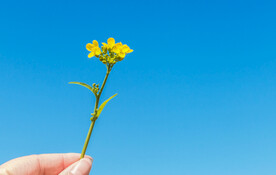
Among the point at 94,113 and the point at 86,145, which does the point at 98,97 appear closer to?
the point at 94,113

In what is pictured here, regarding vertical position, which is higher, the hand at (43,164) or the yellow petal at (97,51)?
the yellow petal at (97,51)

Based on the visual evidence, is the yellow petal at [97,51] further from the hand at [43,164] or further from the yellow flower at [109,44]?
the hand at [43,164]

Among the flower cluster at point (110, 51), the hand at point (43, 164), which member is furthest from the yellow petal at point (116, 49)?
the hand at point (43, 164)

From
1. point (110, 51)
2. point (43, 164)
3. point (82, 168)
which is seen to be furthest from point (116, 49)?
point (43, 164)

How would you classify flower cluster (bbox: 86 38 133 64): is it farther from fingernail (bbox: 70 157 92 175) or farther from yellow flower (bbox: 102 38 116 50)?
fingernail (bbox: 70 157 92 175)

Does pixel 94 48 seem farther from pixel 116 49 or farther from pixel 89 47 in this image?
pixel 116 49

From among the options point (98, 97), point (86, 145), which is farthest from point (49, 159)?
point (98, 97)
